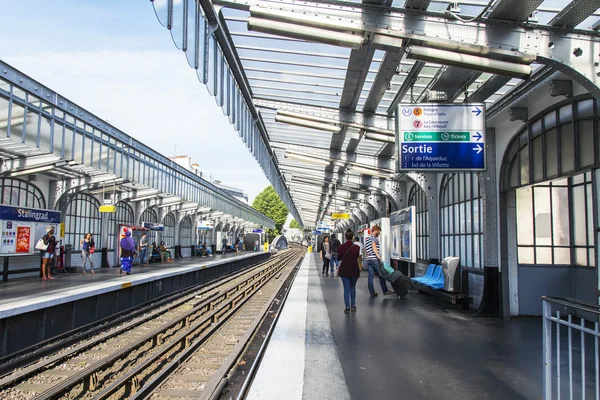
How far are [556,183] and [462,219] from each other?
2.46 meters

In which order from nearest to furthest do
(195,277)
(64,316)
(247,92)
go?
(64,316) < (247,92) < (195,277)

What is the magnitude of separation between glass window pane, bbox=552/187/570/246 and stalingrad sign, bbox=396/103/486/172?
2588 millimetres

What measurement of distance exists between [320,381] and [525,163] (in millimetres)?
5575

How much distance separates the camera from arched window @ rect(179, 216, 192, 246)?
1358 inches

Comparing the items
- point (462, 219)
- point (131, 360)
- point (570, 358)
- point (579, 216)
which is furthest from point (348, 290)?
point (570, 358)

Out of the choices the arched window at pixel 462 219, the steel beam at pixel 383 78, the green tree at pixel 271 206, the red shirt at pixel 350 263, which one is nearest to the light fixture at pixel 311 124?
the steel beam at pixel 383 78

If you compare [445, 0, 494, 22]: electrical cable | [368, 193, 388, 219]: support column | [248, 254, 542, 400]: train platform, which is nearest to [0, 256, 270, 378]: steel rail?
[248, 254, 542, 400]: train platform

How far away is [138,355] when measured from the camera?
7578 mm

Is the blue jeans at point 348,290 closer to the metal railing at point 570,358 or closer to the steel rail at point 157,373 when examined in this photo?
the steel rail at point 157,373

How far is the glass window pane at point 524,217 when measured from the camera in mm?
9406

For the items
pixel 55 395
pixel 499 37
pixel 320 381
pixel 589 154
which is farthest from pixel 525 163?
pixel 55 395

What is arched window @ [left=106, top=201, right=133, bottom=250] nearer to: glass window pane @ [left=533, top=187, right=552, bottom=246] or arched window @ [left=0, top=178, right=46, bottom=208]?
arched window @ [left=0, top=178, right=46, bottom=208]

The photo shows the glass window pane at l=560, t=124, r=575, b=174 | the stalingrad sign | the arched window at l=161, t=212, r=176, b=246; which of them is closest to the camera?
the glass window pane at l=560, t=124, r=575, b=174

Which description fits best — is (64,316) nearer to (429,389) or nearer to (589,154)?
(429,389)
